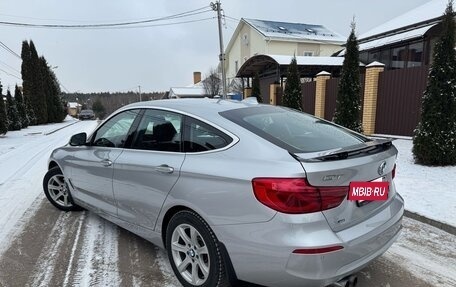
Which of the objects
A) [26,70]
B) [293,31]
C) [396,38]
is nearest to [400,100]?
[396,38]

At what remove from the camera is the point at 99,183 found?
3906 millimetres

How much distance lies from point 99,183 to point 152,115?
105 cm

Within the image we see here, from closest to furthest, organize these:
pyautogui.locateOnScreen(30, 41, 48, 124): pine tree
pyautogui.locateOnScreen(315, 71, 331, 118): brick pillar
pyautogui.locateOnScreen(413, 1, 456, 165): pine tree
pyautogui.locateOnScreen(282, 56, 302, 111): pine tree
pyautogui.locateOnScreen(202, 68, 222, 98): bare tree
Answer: pyautogui.locateOnScreen(413, 1, 456, 165): pine tree
pyautogui.locateOnScreen(282, 56, 302, 111): pine tree
pyautogui.locateOnScreen(315, 71, 331, 118): brick pillar
pyautogui.locateOnScreen(30, 41, 48, 124): pine tree
pyautogui.locateOnScreen(202, 68, 222, 98): bare tree

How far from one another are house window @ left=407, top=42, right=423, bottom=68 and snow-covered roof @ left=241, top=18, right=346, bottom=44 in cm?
1398

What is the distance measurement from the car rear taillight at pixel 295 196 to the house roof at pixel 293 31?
29.6 m

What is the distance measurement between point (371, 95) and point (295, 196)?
1116 centimetres

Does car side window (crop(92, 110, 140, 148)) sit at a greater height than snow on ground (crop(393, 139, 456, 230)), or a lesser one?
greater

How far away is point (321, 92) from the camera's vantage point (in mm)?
15086

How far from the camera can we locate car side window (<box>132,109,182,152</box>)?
314 cm

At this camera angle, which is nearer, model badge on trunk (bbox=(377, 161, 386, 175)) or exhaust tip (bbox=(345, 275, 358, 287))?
exhaust tip (bbox=(345, 275, 358, 287))

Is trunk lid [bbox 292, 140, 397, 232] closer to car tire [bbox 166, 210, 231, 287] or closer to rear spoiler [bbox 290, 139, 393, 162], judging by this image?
rear spoiler [bbox 290, 139, 393, 162]

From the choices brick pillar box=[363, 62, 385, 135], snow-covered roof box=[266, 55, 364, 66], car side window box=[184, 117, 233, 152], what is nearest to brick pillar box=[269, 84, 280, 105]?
snow-covered roof box=[266, 55, 364, 66]

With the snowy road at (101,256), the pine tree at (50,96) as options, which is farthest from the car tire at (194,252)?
the pine tree at (50,96)

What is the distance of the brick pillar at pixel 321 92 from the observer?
1501cm
